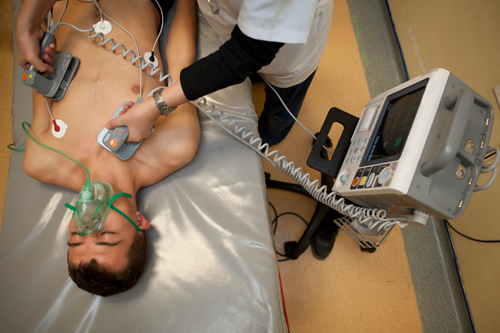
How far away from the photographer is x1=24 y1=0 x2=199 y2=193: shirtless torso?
0.98 meters

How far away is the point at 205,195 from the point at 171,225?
174 mm

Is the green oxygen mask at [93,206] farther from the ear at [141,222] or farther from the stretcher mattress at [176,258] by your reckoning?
the stretcher mattress at [176,258]

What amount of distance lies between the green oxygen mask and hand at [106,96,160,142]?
197 mm

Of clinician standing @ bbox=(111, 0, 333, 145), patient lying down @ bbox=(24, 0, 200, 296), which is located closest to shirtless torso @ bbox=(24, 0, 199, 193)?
patient lying down @ bbox=(24, 0, 200, 296)

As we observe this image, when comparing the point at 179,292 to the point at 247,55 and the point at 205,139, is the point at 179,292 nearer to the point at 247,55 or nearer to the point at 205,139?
the point at 205,139

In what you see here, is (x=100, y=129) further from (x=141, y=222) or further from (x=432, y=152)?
(x=432, y=152)

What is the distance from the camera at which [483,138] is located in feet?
2.45

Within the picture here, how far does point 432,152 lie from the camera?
2.37 feet

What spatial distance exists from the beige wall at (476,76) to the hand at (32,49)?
6.76 feet

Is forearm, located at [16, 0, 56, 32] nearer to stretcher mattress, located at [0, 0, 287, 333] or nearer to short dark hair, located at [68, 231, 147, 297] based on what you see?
Result: stretcher mattress, located at [0, 0, 287, 333]

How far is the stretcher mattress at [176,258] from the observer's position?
903mm

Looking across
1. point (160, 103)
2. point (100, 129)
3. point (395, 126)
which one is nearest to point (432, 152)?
point (395, 126)

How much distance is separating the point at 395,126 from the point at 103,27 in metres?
1.14

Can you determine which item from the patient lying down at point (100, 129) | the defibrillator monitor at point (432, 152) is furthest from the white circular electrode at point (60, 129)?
the defibrillator monitor at point (432, 152)
